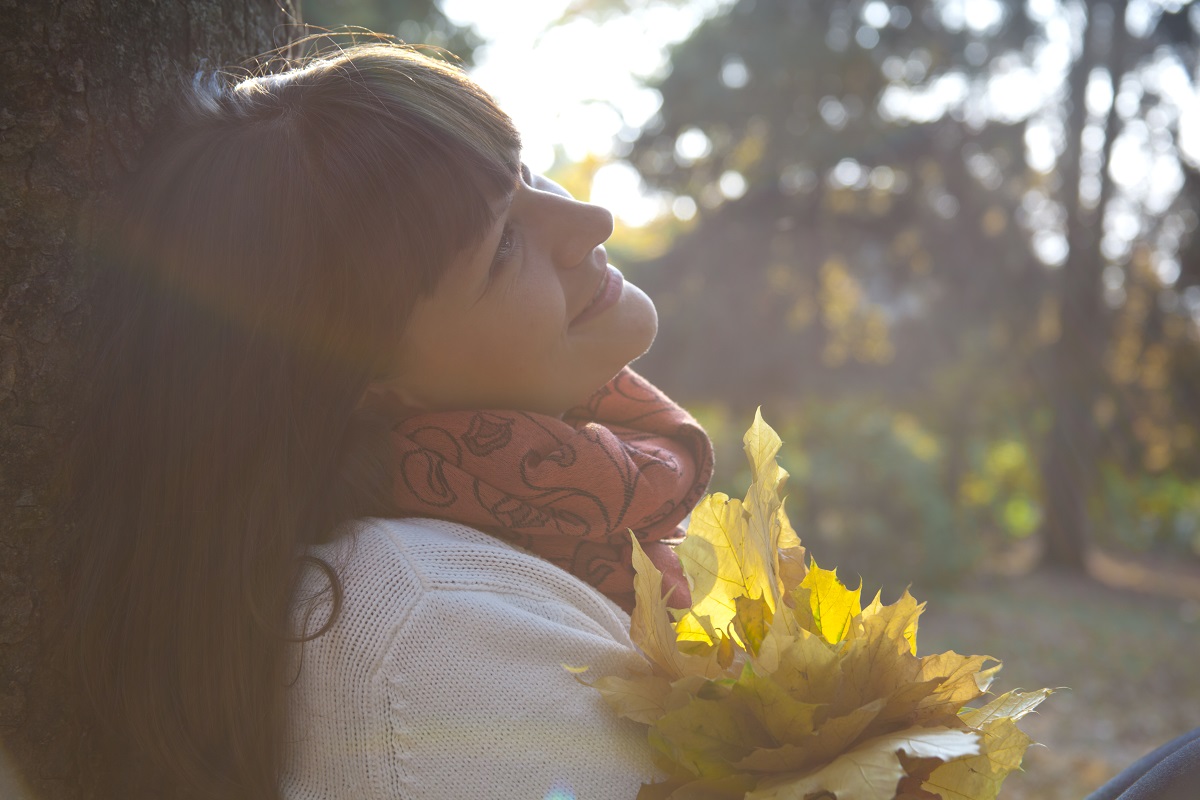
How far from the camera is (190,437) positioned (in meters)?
1.43

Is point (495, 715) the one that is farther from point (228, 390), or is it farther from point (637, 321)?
point (637, 321)

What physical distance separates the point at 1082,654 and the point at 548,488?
7803mm

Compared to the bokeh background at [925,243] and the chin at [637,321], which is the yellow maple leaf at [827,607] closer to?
the chin at [637,321]

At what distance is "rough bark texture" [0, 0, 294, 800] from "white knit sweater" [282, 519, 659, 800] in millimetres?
388

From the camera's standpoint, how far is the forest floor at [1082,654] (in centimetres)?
571

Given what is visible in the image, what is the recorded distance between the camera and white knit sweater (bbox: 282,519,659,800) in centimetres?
131

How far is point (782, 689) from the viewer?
4.01 feet

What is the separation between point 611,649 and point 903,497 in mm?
8231

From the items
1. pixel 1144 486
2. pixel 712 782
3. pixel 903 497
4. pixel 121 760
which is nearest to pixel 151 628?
pixel 121 760

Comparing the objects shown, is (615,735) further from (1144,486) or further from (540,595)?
(1144,486)

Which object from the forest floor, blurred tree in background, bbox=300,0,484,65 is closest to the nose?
the forest floor

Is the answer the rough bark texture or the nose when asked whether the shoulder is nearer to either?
the rough bark texture

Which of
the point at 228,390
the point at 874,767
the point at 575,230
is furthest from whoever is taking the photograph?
the point at 575,230

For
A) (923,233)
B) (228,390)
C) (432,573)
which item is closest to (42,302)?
(228,390)
